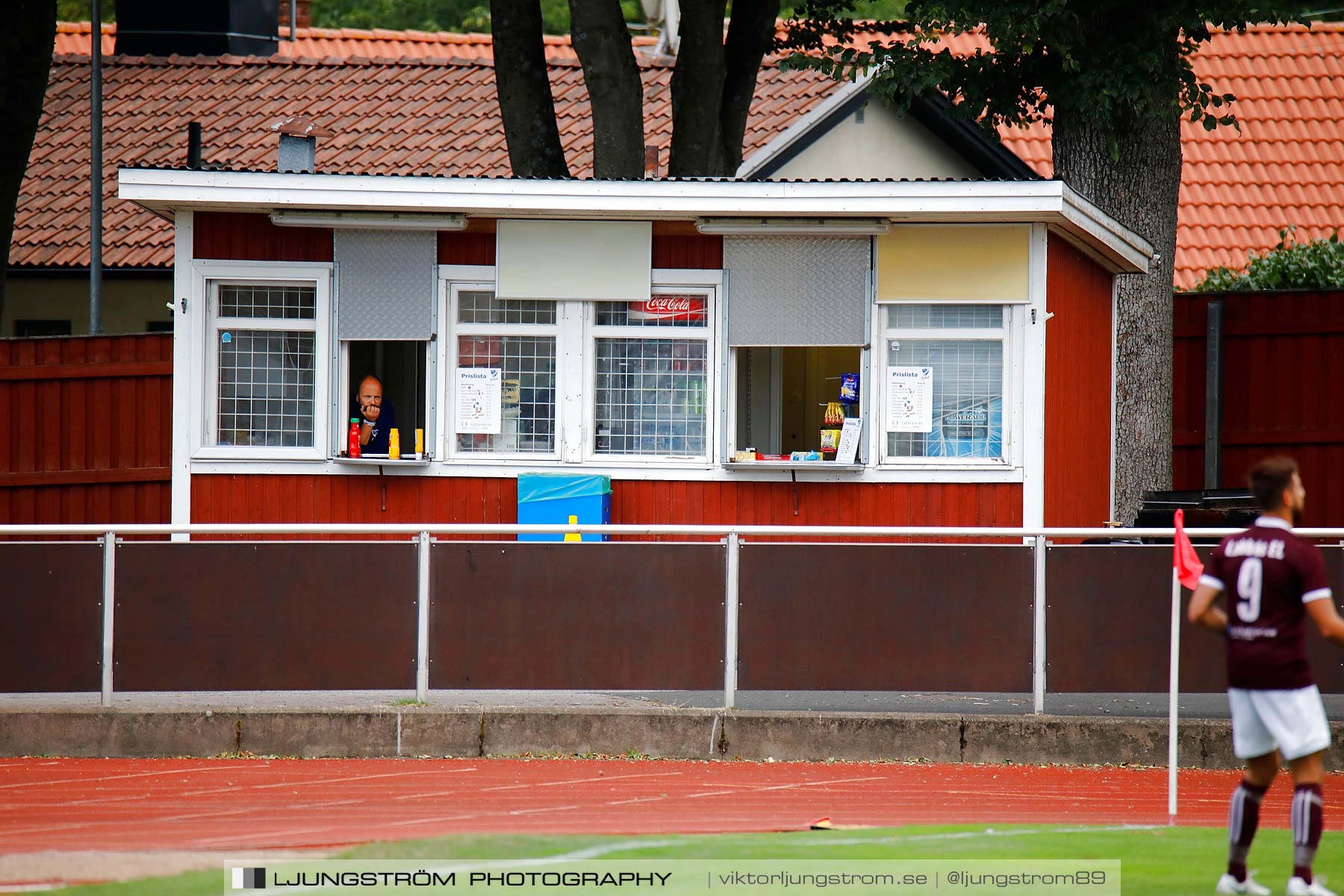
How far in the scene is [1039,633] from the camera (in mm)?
10531

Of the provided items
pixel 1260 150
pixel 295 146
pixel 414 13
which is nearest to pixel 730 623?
pixel 295 146

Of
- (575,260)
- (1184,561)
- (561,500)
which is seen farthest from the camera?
(575,260)

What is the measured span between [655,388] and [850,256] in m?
1.81

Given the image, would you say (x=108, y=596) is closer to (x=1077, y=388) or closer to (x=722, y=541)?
(x=722, y=541)

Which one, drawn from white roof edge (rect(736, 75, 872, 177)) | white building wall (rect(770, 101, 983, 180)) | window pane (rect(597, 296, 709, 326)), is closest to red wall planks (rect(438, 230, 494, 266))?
window pane (rect(597, 296, 709, 326))

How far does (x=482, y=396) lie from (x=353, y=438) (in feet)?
3.43

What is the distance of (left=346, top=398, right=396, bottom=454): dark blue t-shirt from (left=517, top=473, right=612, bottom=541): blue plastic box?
44.2 inches

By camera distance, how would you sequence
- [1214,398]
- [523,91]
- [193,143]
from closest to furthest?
[523,91] → [193,143] → [1214,398]

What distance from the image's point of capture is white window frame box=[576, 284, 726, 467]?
12.9 m

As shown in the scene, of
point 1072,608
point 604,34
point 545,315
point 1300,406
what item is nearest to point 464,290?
point 545,315

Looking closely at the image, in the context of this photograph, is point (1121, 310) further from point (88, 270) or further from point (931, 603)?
point (88, 270)

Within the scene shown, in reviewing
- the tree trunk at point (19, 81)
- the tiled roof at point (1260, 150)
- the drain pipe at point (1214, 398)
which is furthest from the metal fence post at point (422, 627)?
the tiled roof at point (1260, 150)

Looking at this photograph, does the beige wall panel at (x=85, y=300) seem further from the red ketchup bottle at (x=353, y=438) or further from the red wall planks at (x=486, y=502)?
the red ketchup bottle at (x=353, y=438)

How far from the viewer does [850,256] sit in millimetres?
12781
